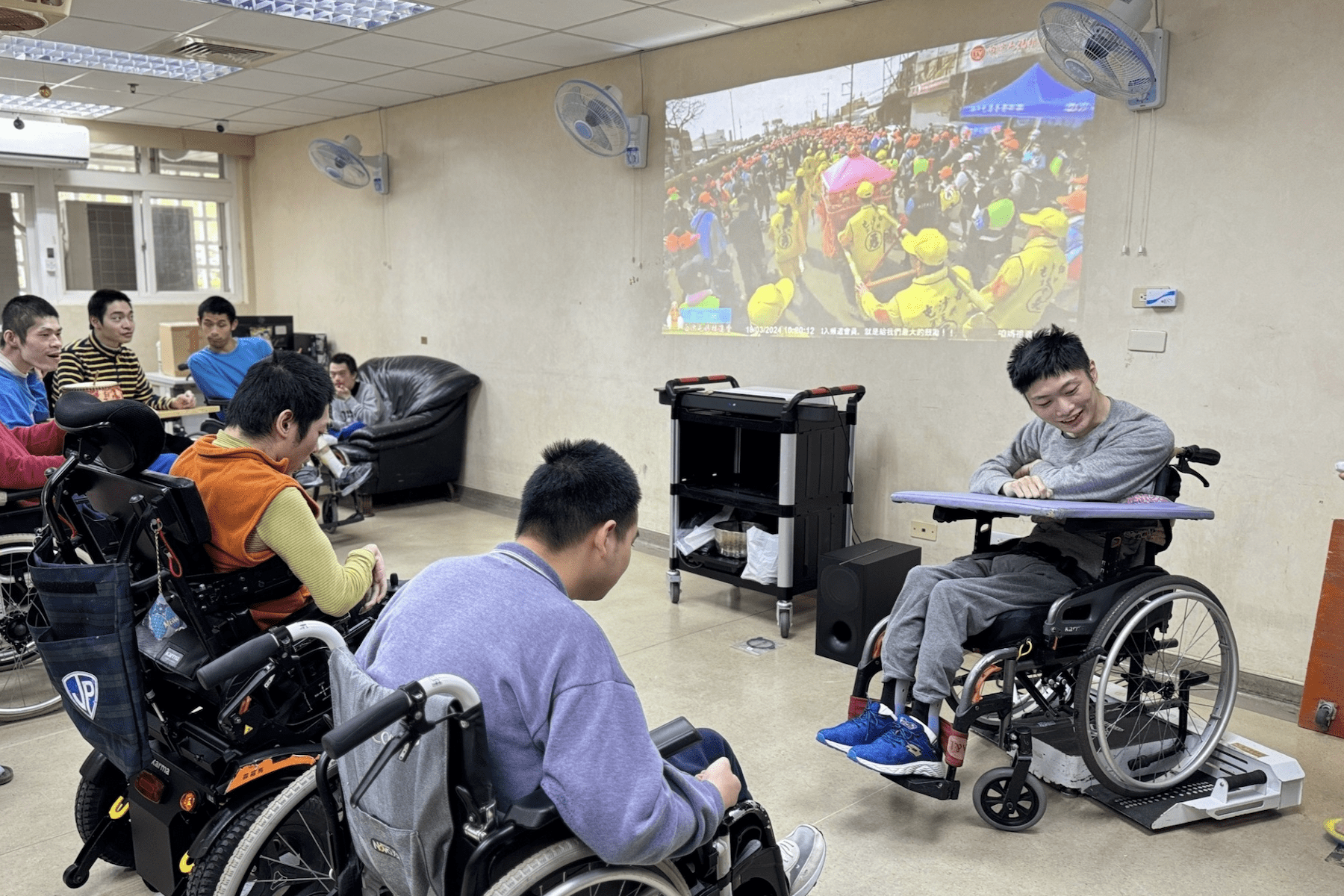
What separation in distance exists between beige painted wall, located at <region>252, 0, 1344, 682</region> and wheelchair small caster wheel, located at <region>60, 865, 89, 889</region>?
3.23 m

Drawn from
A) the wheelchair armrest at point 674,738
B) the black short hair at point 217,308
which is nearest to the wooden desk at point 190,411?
the black short hair at point 217,308

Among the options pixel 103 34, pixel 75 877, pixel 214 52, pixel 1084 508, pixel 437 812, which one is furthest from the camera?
pixel 214 52

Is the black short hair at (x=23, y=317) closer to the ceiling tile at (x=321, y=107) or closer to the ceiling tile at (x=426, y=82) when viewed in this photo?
the ceiling tile at (x=426, y=82)

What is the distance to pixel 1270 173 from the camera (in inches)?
129

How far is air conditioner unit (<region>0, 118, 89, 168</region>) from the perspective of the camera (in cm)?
656

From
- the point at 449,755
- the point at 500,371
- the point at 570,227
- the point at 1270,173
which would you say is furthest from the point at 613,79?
the point at 449,755

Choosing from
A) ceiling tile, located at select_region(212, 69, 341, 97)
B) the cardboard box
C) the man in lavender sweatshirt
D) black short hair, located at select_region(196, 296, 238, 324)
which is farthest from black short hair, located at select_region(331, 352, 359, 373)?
the man in lavender sweatshirt

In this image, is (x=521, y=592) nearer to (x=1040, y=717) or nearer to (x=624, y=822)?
(x=624, y=822)

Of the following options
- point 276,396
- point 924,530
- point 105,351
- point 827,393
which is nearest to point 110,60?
point 105,351

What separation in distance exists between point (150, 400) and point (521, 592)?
385cm

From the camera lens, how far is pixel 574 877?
136cm

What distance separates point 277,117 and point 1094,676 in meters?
7.06

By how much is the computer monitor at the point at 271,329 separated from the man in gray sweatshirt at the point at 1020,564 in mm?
5898

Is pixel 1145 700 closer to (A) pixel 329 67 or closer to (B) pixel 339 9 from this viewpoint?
(B) pixel 339 9
